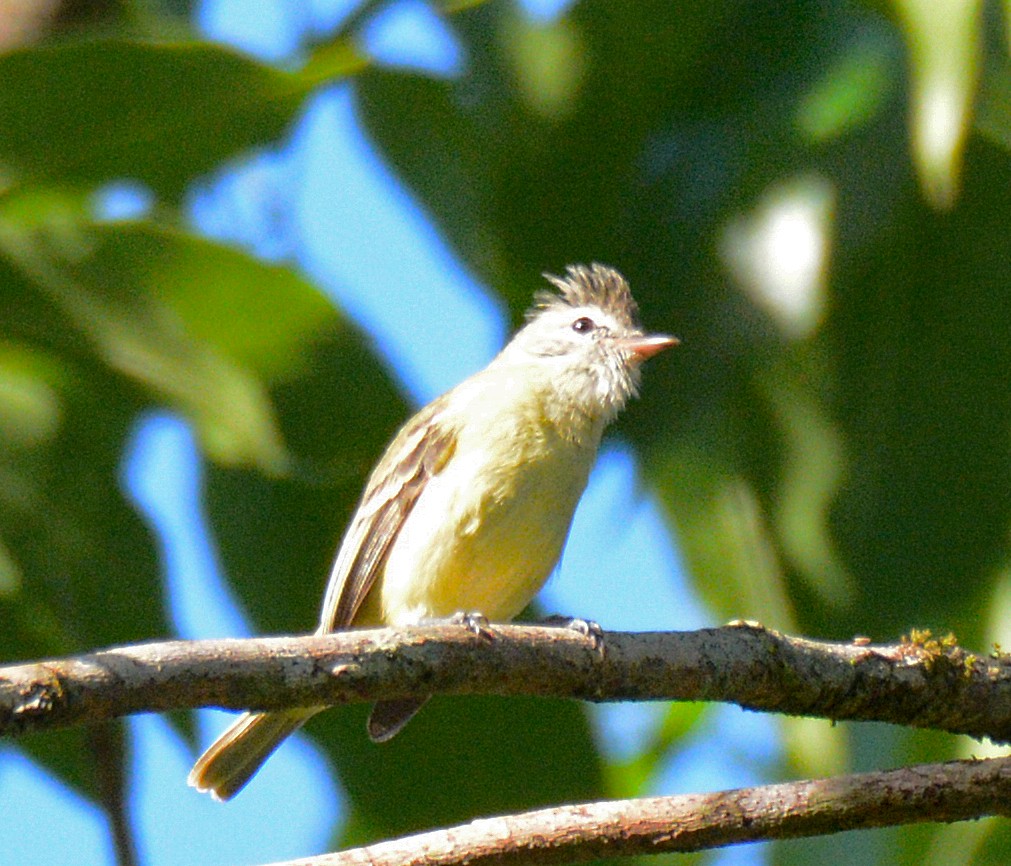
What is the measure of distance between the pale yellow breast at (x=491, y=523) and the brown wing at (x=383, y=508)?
58 mm

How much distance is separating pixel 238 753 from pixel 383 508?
0.89 metres

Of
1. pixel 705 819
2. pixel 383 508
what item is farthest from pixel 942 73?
pixel 383 508

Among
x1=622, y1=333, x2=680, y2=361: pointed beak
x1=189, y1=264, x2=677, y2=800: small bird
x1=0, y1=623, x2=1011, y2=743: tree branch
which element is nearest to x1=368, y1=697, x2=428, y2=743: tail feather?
x1=189, y1=264, x2=677, y2=800: small bird

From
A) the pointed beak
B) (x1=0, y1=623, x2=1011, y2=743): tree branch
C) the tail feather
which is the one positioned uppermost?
the pointed beak

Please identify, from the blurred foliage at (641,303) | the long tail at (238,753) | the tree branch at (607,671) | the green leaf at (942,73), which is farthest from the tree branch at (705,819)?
the long tail at (238,753)

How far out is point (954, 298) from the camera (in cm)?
385

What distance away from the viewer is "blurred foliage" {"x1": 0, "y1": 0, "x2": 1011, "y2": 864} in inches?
144

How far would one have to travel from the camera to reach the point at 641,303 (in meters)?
4.05

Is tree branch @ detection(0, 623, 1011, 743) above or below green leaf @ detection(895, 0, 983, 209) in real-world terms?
below

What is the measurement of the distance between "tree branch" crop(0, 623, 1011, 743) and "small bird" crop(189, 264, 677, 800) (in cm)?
113

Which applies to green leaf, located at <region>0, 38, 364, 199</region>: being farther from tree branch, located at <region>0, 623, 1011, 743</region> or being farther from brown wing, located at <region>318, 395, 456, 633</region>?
tree branch, located at <region>0, 623, 1011, 743</region>

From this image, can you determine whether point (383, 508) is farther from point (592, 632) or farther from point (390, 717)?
point (592, 632)

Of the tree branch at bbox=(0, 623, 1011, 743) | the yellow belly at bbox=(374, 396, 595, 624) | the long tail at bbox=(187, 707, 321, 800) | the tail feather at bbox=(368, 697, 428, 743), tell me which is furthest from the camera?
the yellow belly at bbox=(374, 396, 595, 624)

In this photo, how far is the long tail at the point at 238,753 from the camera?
425 cm
